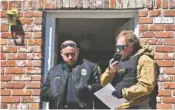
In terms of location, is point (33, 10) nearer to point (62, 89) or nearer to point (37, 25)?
point (37, 25)

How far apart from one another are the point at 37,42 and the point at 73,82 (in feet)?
2.59

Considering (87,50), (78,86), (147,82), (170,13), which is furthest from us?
(87,50)

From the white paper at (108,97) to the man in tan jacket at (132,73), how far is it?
0.04 m

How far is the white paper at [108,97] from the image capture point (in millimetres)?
4449

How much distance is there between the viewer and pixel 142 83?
168 inches

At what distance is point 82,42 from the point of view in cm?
779

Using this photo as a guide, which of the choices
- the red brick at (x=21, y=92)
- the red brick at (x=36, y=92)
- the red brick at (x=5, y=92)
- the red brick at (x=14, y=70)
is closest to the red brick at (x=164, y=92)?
the red brick at (x=36, y=92)

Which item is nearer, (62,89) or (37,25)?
(62,89)

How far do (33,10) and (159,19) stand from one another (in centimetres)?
144

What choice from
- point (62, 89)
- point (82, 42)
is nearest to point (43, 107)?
point (62, 89)

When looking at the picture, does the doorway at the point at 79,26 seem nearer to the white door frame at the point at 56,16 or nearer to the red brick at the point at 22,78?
the white door frame at the point at 56,16

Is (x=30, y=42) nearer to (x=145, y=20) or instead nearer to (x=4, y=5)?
(x=4, y=5)

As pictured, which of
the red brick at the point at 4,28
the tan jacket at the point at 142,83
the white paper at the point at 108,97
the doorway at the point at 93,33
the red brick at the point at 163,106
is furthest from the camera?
the doorway at the point at 93,33

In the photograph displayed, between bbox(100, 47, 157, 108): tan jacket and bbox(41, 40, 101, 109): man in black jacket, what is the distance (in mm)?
483
